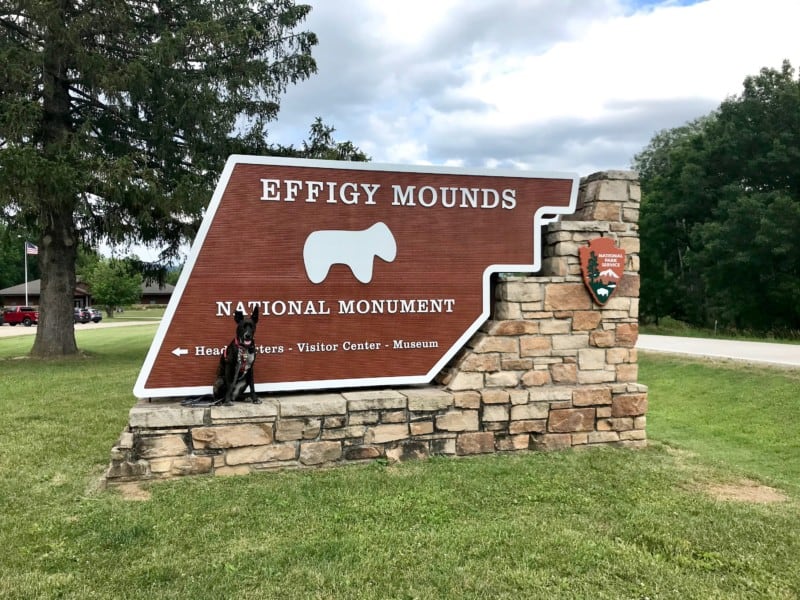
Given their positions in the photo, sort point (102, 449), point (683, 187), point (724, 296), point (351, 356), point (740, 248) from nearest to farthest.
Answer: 1. point (351, 356)
2. point (102, 449)
3. point (740, 248)
4. point (724, 296)
5. point (683, 187)

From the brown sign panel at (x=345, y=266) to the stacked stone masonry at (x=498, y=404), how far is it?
0.22m

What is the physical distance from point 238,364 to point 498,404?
7.97 feet

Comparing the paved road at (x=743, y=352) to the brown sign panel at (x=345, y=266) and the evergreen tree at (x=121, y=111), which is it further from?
the evergreen tree at (x=121, y=111)

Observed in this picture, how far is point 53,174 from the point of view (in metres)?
11.0

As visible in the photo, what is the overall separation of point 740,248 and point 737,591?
28.1 m

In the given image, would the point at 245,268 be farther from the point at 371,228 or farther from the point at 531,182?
the point at 531,182

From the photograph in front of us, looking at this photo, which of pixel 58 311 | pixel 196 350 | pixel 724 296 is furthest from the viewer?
pixel 724 296

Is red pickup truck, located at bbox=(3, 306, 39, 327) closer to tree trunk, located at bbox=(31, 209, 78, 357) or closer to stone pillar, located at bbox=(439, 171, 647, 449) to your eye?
tree trunk, located at bbox=(31, 209, 78, 357)

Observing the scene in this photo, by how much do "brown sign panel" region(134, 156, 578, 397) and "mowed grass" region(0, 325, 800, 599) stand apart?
0.97 meters

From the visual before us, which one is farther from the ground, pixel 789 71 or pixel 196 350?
pixel 789 71

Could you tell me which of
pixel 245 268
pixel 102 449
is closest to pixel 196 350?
pixel 245 268

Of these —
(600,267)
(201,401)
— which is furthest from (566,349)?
(201,401)

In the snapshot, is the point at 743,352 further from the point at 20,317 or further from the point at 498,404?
the point at 20,317

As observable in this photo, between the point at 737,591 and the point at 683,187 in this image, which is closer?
the point at 737,591
